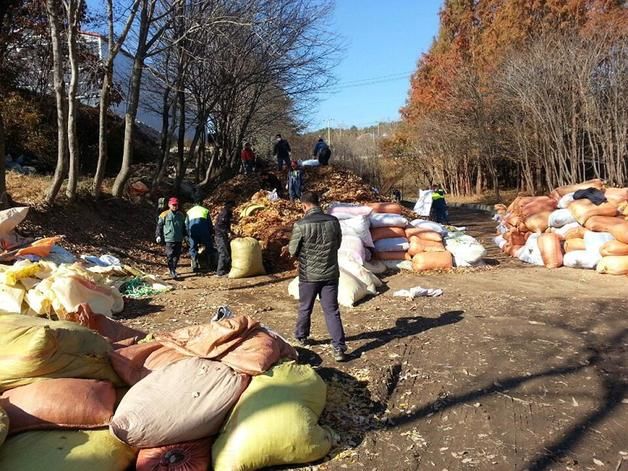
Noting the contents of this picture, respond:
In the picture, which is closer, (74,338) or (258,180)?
(74,338)

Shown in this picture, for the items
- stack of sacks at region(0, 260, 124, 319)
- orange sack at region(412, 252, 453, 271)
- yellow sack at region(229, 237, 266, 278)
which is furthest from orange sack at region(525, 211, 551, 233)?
stack of sacks at region(0, 260, 124, 319)

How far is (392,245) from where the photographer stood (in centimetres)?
875

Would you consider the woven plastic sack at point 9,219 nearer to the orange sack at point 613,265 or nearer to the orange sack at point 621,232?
the orange sack at point 613,265

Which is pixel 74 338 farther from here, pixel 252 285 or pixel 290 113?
pixel 290 113

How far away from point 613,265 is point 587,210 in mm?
1000

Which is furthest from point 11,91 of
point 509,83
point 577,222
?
point 509,83

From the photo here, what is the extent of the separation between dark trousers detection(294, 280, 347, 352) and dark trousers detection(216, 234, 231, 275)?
4.17 meters

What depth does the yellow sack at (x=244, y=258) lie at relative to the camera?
8.65 m

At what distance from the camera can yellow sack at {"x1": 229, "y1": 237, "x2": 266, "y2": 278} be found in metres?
8.65

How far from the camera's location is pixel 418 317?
593 centimetres

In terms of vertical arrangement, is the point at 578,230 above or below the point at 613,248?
above

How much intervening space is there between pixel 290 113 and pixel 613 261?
55.1 feet

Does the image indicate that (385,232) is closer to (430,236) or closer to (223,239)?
(430,236)

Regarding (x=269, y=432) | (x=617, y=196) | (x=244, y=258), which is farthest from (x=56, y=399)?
(x=617, y=196)
